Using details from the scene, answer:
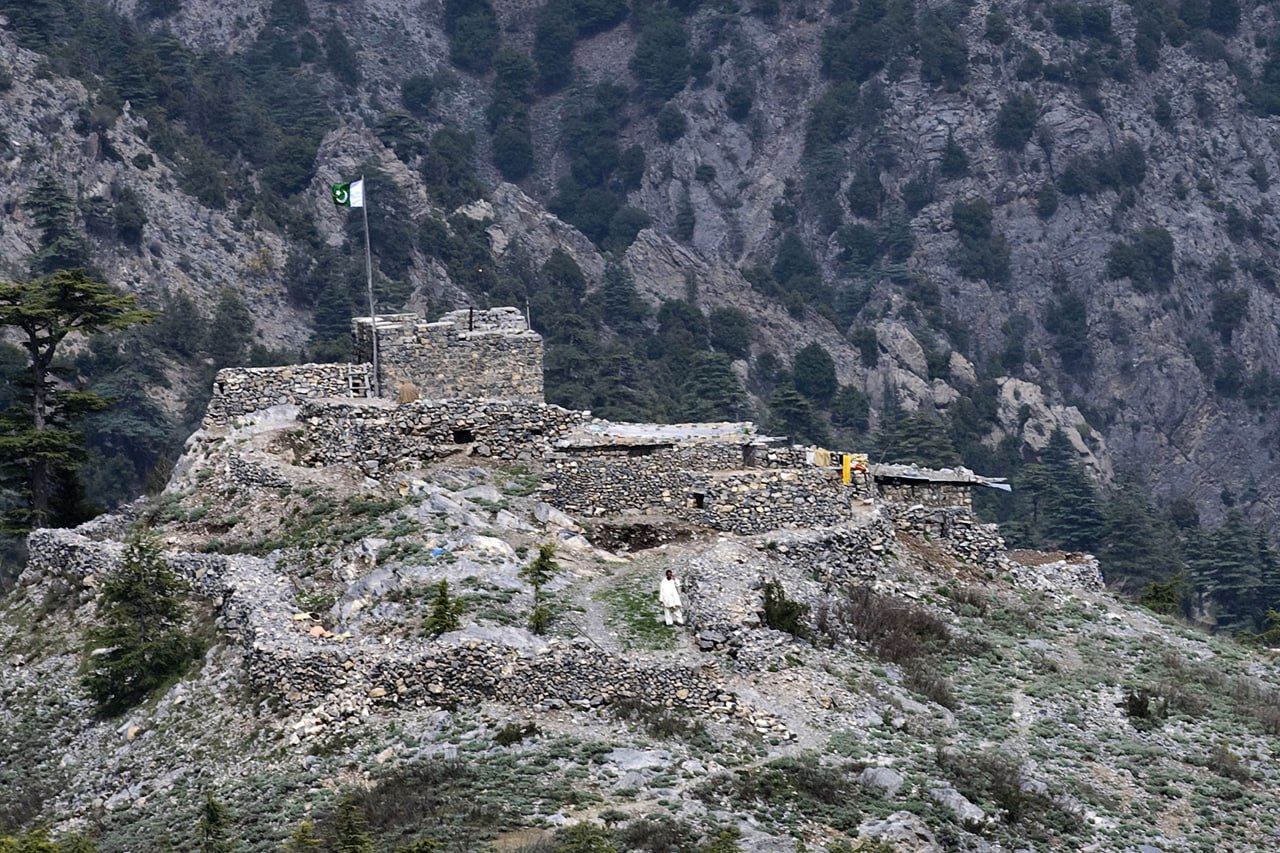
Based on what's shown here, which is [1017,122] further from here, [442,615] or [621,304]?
[442,615]

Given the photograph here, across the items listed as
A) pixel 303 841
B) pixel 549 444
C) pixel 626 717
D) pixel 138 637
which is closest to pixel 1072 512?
pixel 549 444

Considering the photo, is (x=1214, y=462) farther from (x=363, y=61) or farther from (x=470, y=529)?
(x=470, y=529)

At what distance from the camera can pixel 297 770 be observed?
45719mm

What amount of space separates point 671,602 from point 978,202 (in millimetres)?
143781

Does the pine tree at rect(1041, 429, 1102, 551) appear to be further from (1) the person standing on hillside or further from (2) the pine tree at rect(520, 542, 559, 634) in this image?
(1) the person standing on hillside

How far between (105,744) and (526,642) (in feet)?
28.8

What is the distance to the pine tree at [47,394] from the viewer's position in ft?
200

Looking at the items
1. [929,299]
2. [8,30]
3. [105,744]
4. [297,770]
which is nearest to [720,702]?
[297,770]

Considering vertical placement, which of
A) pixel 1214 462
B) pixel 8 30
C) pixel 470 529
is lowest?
pixel 1214 462

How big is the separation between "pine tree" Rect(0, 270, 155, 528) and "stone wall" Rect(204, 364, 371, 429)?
3.78 meters

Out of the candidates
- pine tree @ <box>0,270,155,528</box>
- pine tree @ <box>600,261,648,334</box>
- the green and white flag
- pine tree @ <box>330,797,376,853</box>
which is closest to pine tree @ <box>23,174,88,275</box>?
pine tree @ <box>600,261,648,334</box>

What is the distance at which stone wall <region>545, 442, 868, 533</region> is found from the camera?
55.0 meters

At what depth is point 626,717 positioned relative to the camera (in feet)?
154

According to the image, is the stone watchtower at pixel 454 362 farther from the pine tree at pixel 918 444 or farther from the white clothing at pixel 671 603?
the pine tree at pixel 918 444
